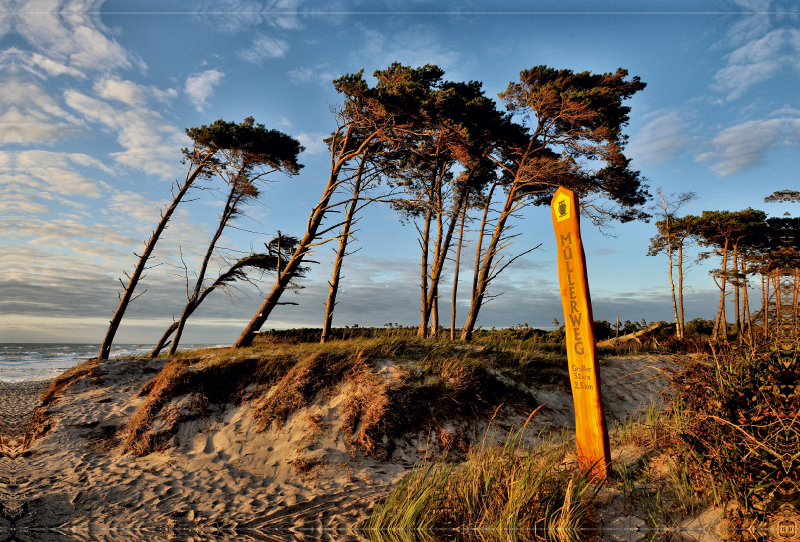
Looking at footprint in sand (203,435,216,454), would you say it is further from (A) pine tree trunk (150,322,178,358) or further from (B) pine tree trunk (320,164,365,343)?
(A) pine tree trunk (150,322,178,358)

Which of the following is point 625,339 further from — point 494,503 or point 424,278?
point 494,503

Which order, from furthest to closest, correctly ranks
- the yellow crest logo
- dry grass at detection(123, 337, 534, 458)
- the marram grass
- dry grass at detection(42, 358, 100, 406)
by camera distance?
dry grass at detection(42, 358, 100, 406), dry grass at detection(123, 337, 534, 458), the yellow crest logo, the marram grass

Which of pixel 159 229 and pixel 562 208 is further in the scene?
pixel 159 229

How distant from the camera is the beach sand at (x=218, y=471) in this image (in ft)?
16.4

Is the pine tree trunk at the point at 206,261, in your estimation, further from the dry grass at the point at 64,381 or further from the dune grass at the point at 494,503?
the dune grass at the point at 494,503

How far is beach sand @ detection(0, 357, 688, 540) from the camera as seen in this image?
5.00 meters

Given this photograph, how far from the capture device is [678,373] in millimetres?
4363

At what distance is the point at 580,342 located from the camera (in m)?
4.48

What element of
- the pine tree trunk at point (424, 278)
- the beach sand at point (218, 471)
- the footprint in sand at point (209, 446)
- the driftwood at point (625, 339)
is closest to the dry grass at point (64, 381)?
the beach sand at point (218, 471)

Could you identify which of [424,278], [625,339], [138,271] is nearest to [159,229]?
[138,271]

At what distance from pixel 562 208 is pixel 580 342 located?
159 cm

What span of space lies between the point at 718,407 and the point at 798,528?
2.99 ft

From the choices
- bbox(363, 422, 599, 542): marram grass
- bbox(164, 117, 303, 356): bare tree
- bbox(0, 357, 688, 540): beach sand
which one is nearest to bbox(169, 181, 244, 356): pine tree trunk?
bbox(164, 117, 303, 356): bare tree

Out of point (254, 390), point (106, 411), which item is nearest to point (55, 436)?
point (106, 411)
